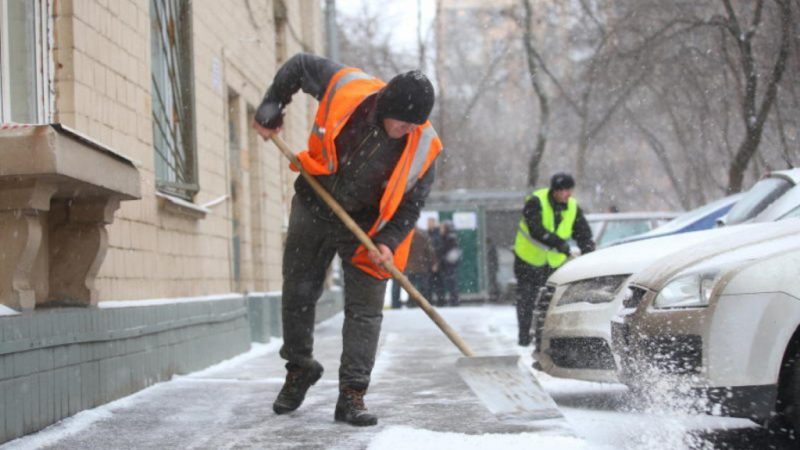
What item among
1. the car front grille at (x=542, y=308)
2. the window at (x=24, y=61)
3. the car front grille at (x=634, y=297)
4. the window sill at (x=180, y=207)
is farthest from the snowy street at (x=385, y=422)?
the window at (x=24, y=61)

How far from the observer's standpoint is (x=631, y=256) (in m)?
5.90

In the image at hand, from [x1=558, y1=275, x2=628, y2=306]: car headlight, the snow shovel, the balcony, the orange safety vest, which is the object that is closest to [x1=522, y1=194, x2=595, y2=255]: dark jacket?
[x1=558, y1=275, x2=628, y2=306]: car headlight

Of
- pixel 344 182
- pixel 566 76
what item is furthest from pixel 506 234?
pixel 344 182

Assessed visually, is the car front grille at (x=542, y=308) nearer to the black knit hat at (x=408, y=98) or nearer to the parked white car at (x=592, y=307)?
the parked white car at (x=592, y=307)

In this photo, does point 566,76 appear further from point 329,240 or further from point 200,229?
point 329,240

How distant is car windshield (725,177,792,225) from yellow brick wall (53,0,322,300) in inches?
153

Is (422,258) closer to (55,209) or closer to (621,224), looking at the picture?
(621,224)

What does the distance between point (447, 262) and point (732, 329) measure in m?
15.1

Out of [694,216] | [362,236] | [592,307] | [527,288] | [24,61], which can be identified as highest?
[24,61]

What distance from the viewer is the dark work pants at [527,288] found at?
9352mm

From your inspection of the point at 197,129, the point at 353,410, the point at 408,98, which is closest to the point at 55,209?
the point at 353,410

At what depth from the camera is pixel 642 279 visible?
4.89 metres

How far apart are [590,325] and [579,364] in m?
0.22

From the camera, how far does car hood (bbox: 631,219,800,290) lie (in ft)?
14.7
